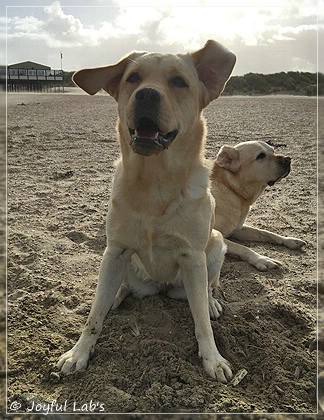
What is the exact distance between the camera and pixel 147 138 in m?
2.82

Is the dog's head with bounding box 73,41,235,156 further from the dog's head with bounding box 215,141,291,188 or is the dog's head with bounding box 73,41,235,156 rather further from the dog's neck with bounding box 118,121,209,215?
the dog's head with bounding box 215,141,291,188

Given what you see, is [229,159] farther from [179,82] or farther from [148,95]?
[148,95]

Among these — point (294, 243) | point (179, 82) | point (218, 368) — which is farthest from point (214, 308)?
point (294, 243)

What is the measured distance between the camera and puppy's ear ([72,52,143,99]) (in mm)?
3070

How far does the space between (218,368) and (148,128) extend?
1.41 m

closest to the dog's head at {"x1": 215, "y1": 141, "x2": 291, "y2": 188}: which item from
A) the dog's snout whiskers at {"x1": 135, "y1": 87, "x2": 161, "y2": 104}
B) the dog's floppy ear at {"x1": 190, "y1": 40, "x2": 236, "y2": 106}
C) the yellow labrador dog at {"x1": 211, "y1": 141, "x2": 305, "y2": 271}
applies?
the yellow labrador dog at {"x1": 211, "y1": 141, "x2": 305, "y2": 271}

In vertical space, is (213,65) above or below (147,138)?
above

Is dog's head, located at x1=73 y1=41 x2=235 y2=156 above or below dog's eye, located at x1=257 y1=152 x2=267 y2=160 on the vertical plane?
above

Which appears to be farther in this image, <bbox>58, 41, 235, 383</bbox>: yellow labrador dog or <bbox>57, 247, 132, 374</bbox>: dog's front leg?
<bbox>58, 41, 235, 383</bbox>: yellow labrador dog

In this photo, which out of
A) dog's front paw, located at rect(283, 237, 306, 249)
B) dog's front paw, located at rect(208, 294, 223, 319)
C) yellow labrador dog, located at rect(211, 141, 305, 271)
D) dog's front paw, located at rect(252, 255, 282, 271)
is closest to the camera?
dog's front paw, located at rect(208, 294, 223, 319)

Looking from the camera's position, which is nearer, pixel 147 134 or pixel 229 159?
pixel 147 134

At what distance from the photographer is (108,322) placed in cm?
323

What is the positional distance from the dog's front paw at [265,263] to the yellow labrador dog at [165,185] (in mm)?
1365

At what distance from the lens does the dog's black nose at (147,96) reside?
8.95 ft
